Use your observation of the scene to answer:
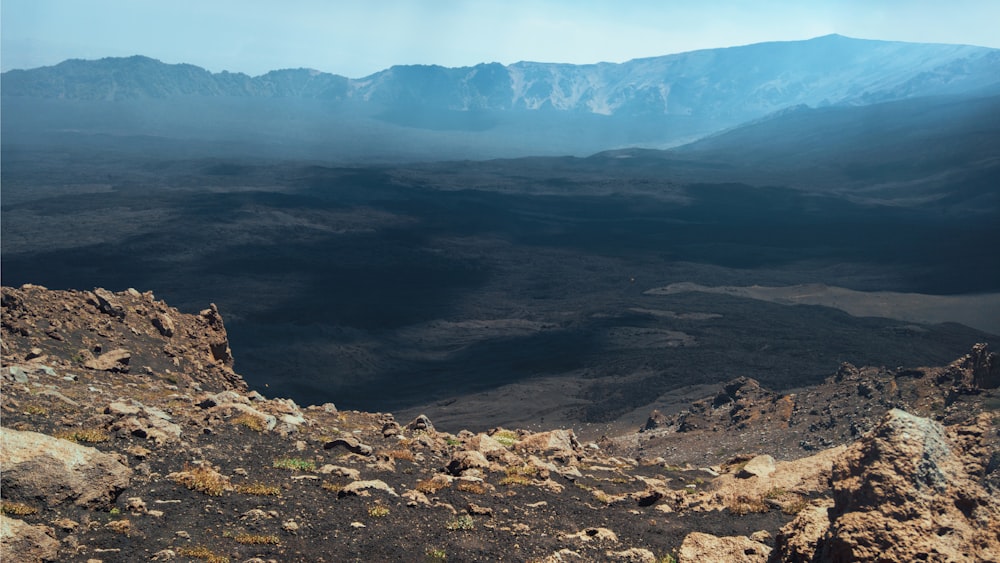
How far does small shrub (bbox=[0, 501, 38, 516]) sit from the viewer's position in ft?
22.7

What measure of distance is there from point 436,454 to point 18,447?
6.62m

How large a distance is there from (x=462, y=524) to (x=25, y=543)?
4456mm

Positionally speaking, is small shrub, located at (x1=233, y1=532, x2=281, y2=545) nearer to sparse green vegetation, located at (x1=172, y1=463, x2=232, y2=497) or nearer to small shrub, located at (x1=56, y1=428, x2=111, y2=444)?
sparse green vegetation, located at (x1=172, y1=463, x2=232, y2=497)

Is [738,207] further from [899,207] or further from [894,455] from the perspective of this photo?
[894,455]

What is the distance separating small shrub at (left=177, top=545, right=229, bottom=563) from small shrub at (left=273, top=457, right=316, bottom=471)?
2.78 m

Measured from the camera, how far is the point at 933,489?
6238 mm

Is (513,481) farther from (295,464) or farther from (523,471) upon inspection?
(295,464)

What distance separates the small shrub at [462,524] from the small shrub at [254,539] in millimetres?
2076

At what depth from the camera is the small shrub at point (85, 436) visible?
905 centimetres

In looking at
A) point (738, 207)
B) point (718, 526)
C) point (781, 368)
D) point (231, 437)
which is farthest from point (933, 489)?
point (738, 207)

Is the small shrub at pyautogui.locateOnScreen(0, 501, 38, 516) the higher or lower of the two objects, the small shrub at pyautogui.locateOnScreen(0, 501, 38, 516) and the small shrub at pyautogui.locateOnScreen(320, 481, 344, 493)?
the higher

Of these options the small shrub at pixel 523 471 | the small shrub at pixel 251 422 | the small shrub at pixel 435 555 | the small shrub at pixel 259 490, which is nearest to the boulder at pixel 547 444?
the small shrub at pixel 523 471

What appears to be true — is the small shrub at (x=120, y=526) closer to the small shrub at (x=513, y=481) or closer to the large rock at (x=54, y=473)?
the large rock at (x=54, y=473)

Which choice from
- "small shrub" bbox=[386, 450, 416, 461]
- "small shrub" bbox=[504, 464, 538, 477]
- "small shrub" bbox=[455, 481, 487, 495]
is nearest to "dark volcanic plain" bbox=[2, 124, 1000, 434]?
"small shrub" bbox=[504, 464, 538, 477]
